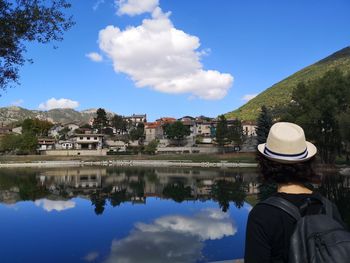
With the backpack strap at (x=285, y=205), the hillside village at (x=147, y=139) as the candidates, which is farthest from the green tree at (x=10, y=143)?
the backpack strap at (x=285, y=205)

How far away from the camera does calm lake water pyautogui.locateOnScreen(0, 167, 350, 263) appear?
1479cm

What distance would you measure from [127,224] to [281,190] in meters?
19.0

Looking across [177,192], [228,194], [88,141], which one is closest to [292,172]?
[228,194]

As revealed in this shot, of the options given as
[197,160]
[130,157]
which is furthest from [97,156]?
[197,160]

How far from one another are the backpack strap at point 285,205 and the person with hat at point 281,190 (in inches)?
0.9

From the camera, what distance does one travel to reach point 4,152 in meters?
112

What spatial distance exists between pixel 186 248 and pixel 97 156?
280 feet

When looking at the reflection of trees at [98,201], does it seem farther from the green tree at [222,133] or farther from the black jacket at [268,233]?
the green tree at [222,133]

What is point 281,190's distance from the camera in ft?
9.19

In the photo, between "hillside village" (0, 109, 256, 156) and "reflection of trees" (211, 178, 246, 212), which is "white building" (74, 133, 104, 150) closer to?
"hillside village" (0, 109, 256, 156)

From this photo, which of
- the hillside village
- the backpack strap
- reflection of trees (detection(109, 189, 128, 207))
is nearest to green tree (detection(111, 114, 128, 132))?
the hillside village

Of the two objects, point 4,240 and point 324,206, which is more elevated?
point 324,206

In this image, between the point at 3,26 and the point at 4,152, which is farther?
the point at 4,152

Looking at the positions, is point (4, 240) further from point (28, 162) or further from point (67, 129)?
point (67, 129)
